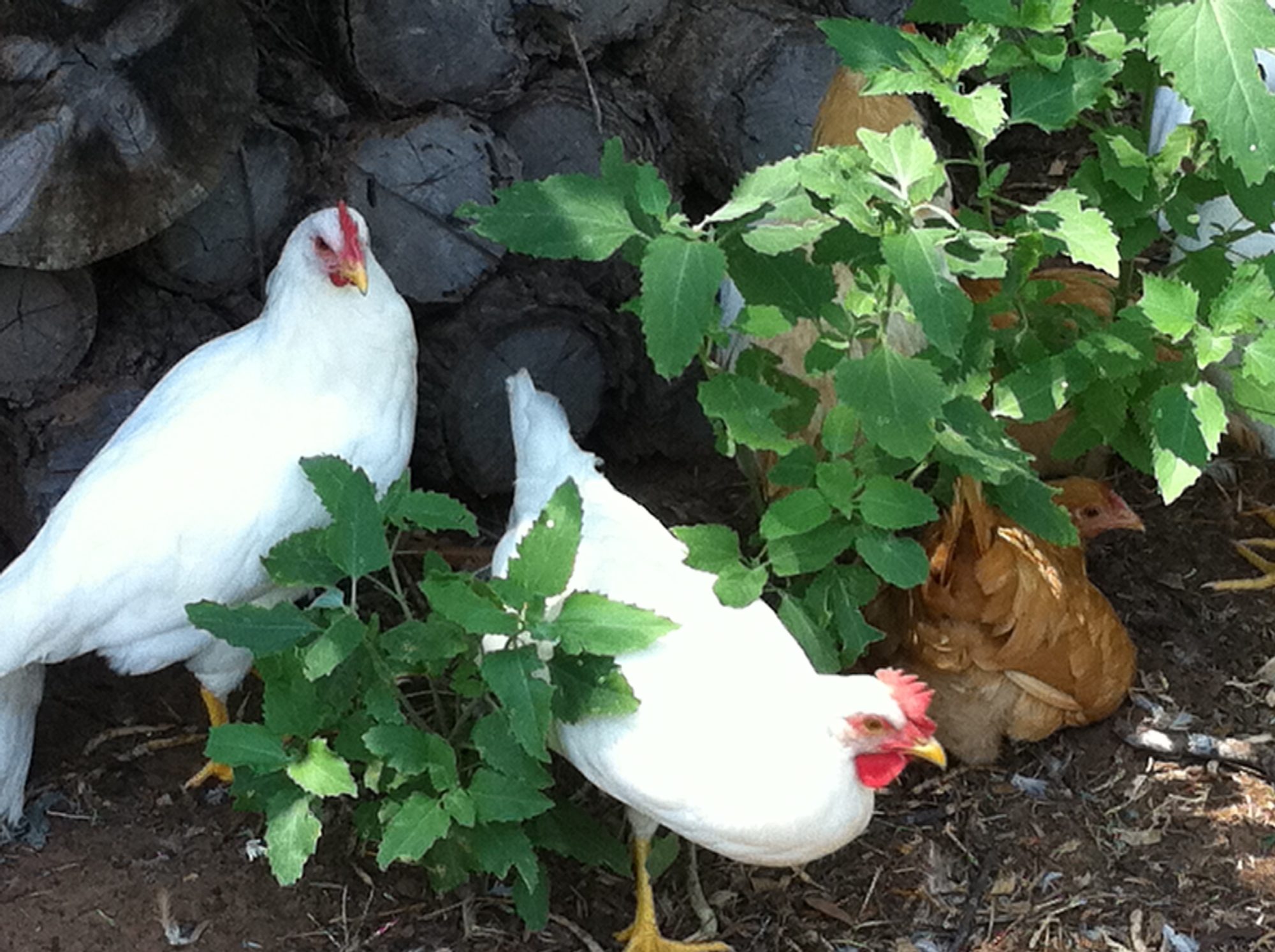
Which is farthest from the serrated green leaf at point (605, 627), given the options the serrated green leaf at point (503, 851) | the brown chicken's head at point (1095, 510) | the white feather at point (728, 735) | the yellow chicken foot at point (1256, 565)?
the yellow chicken foot at point (1256, 565)

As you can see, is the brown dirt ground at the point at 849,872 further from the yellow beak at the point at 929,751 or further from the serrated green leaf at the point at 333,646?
the serrated green leaf at the point at 333,646

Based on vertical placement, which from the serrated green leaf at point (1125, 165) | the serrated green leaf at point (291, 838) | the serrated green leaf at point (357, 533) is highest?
the serrated green leaf at point (1125, 165)

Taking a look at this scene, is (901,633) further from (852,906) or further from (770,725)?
(770,725)

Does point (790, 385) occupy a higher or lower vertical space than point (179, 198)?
lower

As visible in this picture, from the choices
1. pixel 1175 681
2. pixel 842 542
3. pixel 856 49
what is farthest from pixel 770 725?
pixel 1175 681

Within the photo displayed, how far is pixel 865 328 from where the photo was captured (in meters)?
2.35

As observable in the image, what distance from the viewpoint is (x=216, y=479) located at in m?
2.64

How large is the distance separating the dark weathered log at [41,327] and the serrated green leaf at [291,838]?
1110mm

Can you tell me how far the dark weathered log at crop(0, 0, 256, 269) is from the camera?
2.43m

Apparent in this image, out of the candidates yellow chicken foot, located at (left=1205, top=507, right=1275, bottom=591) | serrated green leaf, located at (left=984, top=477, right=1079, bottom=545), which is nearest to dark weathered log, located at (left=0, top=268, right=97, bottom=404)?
serrated green leaf, located at (left=984, top=477, right=1079, bottom=545)

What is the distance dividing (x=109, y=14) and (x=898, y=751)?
1730mm

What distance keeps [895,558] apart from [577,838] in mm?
708

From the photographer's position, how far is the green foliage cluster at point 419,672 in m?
2.15

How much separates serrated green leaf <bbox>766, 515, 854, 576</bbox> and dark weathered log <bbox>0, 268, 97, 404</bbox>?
1403mm
